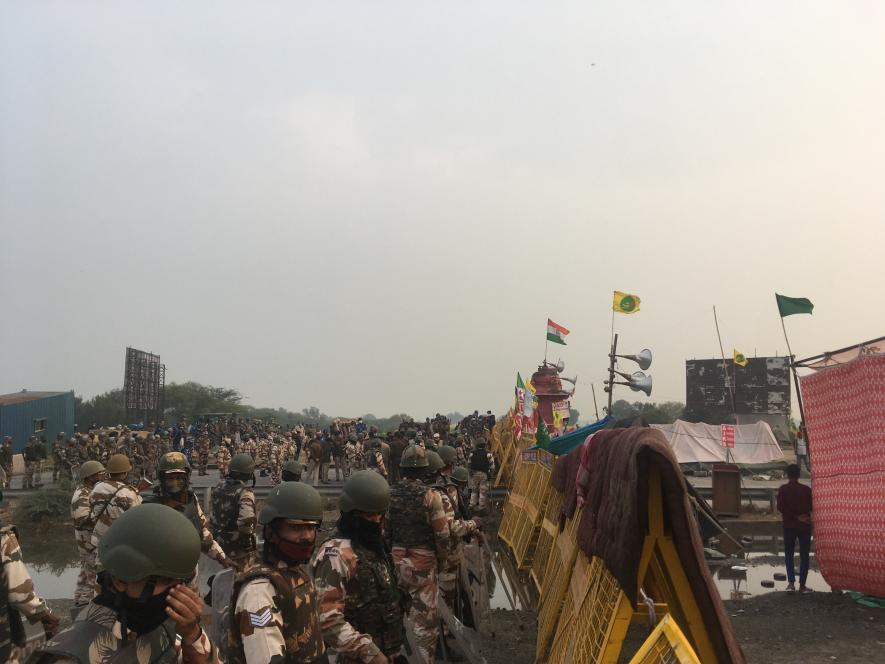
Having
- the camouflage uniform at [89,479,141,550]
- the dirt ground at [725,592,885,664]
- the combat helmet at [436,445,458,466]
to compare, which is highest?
the combat helmet at [436,445,458,466]

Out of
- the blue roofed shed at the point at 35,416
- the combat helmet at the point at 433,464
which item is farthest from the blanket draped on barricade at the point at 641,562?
the blue roofed shed at the point at 35,416

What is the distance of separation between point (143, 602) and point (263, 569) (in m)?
0.86

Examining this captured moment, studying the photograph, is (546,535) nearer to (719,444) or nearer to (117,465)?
(117,465)

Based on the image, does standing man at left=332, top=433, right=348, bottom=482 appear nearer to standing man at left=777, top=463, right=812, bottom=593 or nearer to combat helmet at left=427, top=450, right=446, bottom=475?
standing man at left=777, top=463, right=812, bottom=593

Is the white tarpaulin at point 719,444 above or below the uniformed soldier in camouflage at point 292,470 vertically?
below

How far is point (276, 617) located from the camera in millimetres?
3152

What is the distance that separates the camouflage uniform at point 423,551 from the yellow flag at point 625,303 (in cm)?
1799

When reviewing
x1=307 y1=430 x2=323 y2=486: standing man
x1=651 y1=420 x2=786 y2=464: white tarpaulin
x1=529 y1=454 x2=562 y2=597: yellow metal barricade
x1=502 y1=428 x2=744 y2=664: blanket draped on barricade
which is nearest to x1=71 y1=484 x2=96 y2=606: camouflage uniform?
x1=502 y1=428 x2=744 y2=664: blanket draped on barricade

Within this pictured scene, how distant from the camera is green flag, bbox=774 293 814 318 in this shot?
13758 mm

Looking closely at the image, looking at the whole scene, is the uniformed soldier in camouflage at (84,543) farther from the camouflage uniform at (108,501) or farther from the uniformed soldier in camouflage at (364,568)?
the uniformed soldier in camouflage at (364,568)

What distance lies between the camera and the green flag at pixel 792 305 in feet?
45.1

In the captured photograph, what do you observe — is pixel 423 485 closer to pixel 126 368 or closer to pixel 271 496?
pixel 271 496

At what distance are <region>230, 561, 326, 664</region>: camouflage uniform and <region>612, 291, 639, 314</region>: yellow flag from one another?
20.9m

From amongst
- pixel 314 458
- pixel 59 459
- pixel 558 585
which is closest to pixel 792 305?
pixel 558 585
